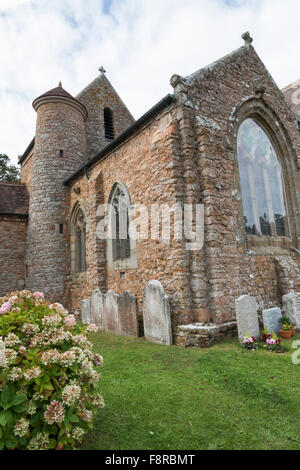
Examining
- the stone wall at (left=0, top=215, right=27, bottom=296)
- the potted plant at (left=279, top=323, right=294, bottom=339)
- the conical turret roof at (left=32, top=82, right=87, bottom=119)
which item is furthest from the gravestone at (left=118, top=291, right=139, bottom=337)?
the conical turret roof at (left=32, top=82, right=87, bottom=119)

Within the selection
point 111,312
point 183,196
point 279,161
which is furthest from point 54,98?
point 111,312

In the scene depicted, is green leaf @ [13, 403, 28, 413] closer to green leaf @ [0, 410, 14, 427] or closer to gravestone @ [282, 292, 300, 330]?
green leaf @ [0, 410, 14, 427]

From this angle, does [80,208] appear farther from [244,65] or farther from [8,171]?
[8,171]

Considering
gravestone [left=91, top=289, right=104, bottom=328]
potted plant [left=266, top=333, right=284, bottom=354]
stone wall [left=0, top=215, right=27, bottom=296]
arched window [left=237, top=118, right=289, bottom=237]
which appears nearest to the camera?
potted plant [left=266, top=333, right=284, bottom=354]

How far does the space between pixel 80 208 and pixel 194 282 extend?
7.93m

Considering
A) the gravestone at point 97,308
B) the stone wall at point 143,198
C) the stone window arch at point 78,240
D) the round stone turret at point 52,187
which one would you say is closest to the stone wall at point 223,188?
the stone wall at point 143,198

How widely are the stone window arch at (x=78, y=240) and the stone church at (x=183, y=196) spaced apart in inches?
2.3

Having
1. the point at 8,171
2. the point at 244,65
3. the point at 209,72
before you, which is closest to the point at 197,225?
the point at 209,72

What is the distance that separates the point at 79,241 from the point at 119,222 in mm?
3838

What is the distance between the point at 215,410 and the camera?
3203 mm

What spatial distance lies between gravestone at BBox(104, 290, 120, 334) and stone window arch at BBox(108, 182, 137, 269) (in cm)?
122

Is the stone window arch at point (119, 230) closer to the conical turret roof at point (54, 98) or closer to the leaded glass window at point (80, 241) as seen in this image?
the leaded glass window at point (80, 241)

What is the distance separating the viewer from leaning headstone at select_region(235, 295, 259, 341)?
5.84 meters

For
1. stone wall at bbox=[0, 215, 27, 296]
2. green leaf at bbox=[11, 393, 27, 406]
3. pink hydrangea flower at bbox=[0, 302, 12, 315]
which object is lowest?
green leaf at bbox=[11, 393, 27, 406]
